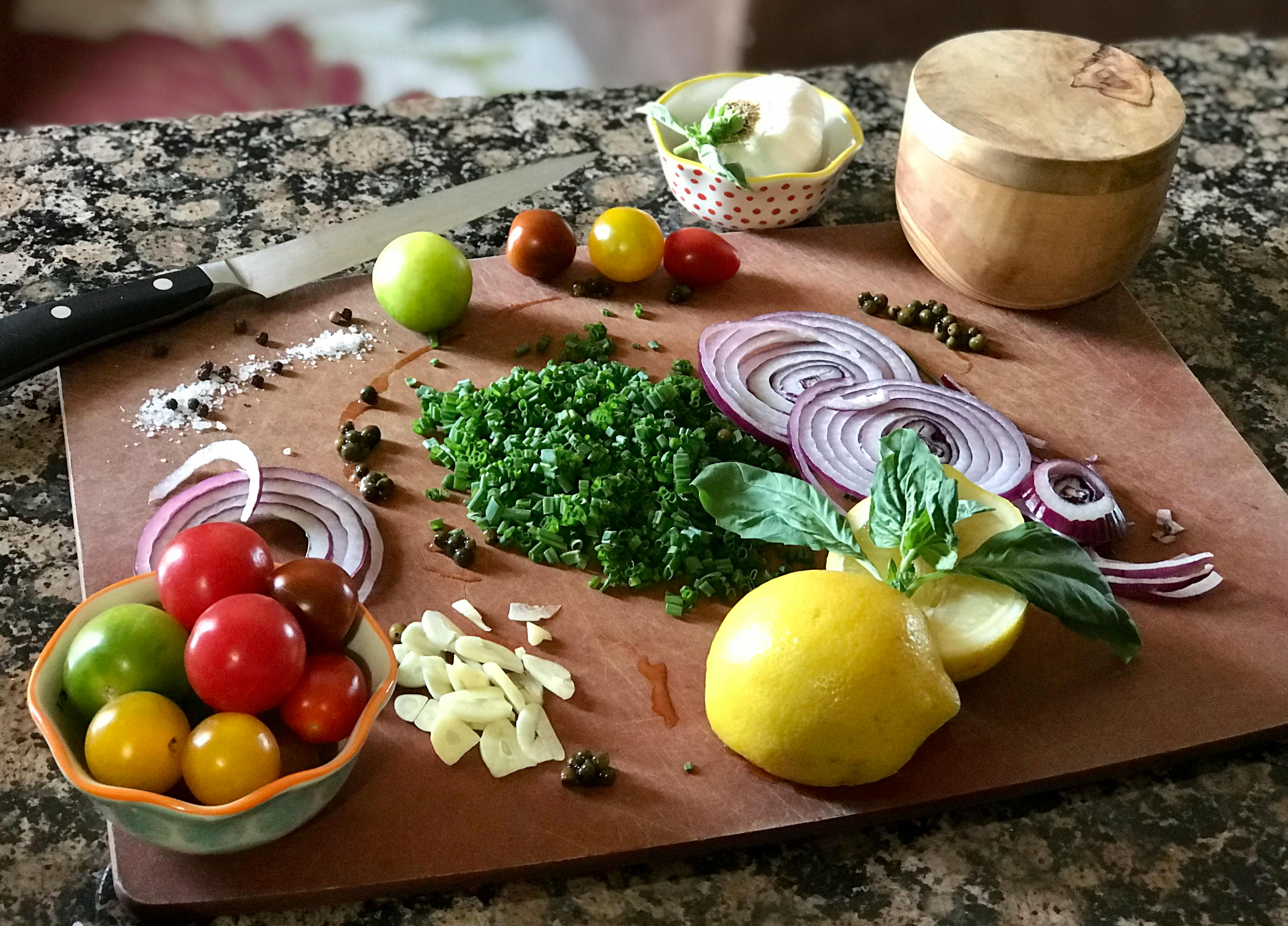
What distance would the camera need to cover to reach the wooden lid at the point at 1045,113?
74.9 inches

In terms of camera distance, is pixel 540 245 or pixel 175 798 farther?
pixel 540 245

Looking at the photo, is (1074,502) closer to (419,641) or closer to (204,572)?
(419,641)

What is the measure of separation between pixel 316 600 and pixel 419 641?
254 millimetres

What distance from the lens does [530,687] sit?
1484 mm

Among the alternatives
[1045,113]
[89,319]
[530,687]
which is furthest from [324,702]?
[1045,113]

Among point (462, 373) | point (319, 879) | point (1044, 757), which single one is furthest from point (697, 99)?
point (319, 879)

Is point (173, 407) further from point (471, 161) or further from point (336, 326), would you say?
point (471, 161)

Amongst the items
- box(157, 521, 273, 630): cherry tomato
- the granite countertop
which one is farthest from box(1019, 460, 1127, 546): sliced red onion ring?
box(157, 521, 273, 630): cherry tomato

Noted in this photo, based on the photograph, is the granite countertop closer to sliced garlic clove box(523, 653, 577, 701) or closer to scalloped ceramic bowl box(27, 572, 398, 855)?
scalloped ceramic bowl box(27, 572, 398, 855)

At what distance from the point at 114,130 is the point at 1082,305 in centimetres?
189

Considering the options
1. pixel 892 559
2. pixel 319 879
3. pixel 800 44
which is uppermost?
pixel 892 559

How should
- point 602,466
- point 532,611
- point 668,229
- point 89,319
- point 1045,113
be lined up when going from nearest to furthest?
point 532,611 → point 602,466 → point 89,319 → point 1045,113 → point 668,229

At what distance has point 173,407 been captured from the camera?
1.83 metres

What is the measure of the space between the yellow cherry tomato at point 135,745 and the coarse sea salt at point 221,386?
714 millimetres
